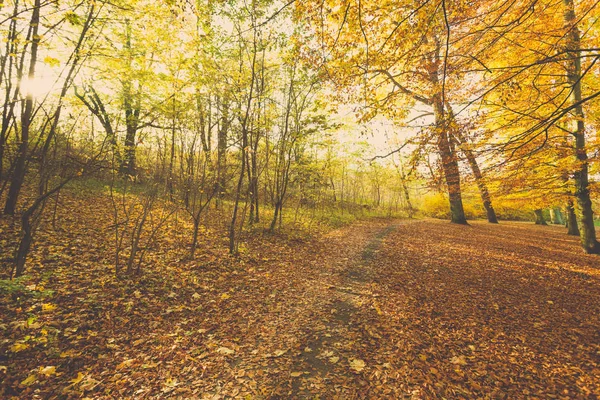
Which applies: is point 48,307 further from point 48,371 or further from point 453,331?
point 453,331

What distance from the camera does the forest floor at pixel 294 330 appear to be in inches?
115

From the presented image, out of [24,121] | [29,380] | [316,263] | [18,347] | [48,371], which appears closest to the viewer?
[29,380]

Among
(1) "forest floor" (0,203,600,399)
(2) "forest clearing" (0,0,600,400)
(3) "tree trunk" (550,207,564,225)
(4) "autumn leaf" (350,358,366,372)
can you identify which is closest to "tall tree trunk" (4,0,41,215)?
(2) "forest clearing" (0,0,600,400)

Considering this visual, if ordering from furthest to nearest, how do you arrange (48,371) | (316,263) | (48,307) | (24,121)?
(316,263) < (24,121) < (48,307) < (48,371)

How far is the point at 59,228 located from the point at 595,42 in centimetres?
1414

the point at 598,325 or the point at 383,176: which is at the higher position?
the point at 383,176

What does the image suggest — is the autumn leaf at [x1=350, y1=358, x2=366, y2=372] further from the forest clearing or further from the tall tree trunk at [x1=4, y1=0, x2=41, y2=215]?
the tall tree trunk at [x1=4, y1=0, x2=41, y2=215]

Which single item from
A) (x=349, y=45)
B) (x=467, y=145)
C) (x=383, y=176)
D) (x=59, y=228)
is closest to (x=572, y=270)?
(x=467, y=145)

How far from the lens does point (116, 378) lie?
302 centimetres

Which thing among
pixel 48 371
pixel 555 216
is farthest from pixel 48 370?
pixel 555 216

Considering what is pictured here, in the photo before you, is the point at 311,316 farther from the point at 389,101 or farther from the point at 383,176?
the point at 383,176

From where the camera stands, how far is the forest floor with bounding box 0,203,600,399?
293 cm

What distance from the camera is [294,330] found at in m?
Result: 4.12

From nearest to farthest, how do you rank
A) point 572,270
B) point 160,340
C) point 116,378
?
point 116,378 < point 160,340 < point 572,270
